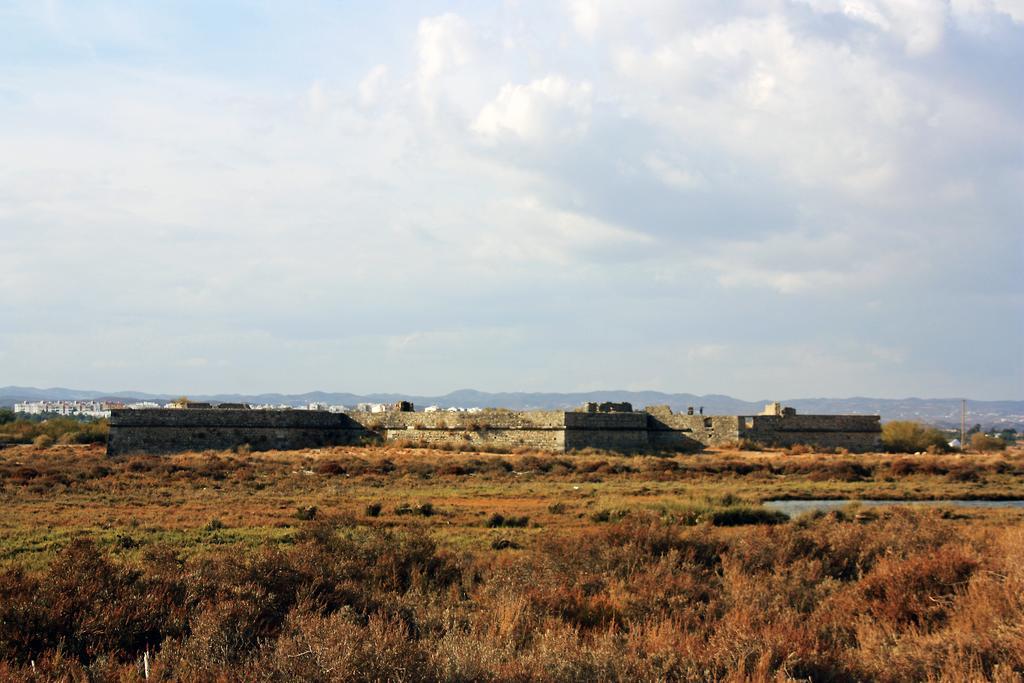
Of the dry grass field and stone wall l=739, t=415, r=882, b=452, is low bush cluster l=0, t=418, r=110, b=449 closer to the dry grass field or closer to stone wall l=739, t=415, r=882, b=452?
the dry grass field

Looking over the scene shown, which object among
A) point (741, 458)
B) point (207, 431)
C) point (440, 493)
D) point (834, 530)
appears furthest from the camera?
point (207, 431)

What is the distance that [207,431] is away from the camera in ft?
138

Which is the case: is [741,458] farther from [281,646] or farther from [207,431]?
[281,646]

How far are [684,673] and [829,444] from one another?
128 ft

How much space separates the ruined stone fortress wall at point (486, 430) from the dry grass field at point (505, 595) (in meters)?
20.5

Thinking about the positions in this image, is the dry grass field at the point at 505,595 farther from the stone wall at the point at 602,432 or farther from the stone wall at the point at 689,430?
the stone wall at the point at 689,430

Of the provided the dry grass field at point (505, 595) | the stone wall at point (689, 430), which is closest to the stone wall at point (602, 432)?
the stone wall at point (689, 430)

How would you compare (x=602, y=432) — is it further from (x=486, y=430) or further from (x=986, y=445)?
(x=986, y=445)

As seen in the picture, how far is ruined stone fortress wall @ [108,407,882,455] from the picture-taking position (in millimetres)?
40875

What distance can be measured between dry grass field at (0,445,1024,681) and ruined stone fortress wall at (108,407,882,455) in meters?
20.5

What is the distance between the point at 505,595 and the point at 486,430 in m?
33.4

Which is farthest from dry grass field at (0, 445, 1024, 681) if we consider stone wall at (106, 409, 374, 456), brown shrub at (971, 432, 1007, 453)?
brown shrub at (971, 432, 1007, 453)

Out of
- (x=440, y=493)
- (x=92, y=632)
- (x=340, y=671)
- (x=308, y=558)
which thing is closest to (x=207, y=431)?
(x=440, y=493)

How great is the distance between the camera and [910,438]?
46000mm
